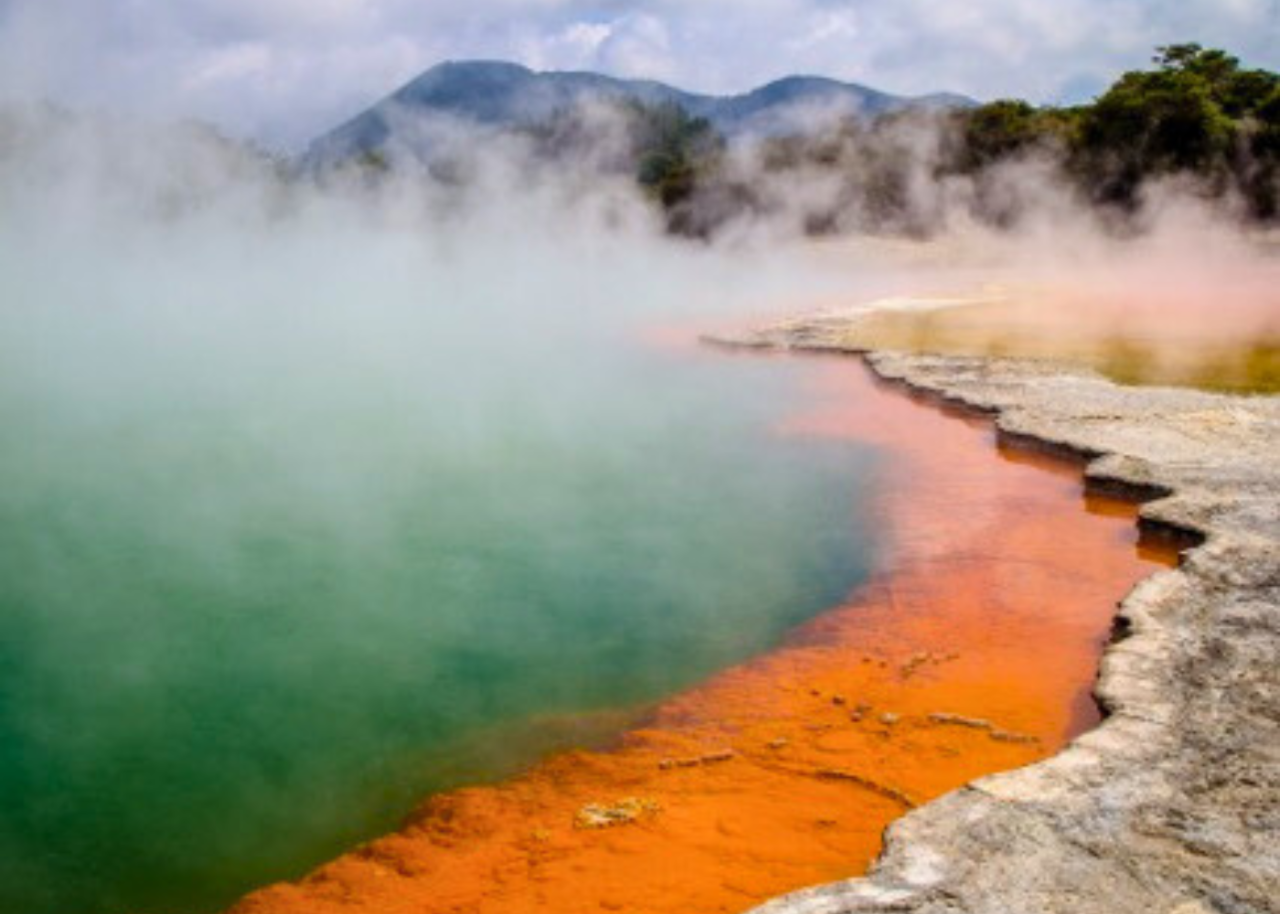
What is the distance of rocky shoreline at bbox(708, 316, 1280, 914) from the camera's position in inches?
85.1

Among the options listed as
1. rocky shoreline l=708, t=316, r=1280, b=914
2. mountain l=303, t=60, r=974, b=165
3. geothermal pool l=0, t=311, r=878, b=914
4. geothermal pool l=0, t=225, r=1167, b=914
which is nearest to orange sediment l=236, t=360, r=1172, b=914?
geothermal pool l=0, t=225, r=1167, b=914

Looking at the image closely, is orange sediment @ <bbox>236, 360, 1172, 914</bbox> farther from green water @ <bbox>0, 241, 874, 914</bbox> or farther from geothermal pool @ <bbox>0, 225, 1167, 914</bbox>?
green water @ <bbox>0, 241, 874, 914</bbox>

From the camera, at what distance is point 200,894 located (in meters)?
2.89

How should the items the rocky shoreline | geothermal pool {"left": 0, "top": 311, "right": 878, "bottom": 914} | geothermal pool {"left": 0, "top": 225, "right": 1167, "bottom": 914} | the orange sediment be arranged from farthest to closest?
geothermal pool {"left": 0, "top": 311, "right": 878, "bottom": 914} < geothermal pool {"left": 0, "top": 225, "right": 1167, "bottom": 914} < the orange sediment < the rocky shoreline

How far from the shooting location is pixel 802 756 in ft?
10.6

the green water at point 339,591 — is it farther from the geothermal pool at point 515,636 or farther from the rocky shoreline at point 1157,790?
the rocky shoreline at point 1157,790

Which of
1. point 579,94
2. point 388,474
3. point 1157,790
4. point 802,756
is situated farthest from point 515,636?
point 579,94

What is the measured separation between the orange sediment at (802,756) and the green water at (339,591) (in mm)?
219

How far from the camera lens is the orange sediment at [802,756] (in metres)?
2.75

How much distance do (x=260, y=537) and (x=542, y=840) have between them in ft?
10.1

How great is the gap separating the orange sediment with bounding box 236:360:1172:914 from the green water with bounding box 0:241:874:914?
0.72ft

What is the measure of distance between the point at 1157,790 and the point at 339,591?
11.0 feet

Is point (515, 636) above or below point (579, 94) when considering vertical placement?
below

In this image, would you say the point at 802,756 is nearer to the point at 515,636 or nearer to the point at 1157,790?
the point at 1157,790
